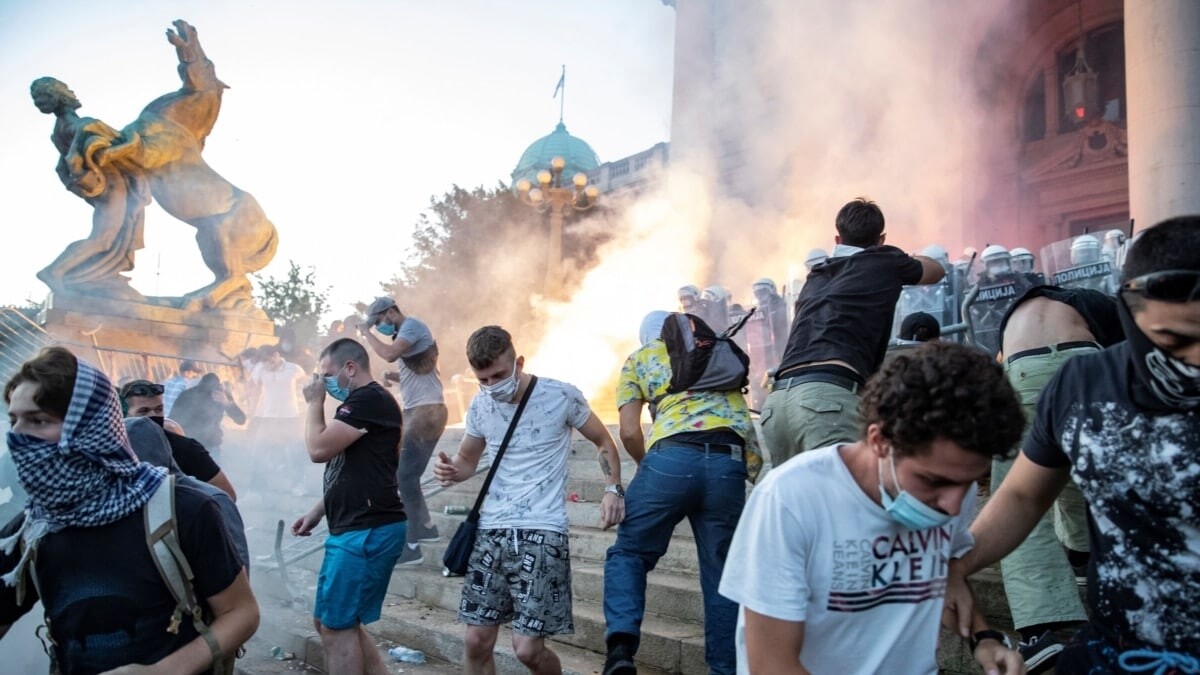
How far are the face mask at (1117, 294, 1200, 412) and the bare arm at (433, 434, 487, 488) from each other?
3152mm

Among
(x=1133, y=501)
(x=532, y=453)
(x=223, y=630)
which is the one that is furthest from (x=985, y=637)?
(x=532, y=453)

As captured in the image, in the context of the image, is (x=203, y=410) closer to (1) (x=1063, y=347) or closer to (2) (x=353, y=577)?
(2) (x=353, y=577)

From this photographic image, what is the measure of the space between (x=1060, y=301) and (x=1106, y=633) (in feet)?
6.16

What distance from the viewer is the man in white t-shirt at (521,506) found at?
13.4 ft

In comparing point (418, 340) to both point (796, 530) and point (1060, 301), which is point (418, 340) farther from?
point (796, 530)

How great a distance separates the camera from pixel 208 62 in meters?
17.1

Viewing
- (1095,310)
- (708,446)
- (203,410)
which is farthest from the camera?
(203,410)

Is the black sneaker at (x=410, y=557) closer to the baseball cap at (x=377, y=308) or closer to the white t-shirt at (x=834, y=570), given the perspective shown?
the baseball cap at (x=377, y=308)

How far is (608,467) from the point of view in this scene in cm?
441

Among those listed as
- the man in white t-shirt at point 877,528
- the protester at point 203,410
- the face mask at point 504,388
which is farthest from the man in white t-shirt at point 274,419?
the man in white t-shirt at point 877,528

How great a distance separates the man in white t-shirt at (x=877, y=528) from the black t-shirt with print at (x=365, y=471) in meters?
2.76

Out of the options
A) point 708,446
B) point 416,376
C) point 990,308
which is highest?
point 990,308

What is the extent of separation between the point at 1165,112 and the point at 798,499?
9.40 m

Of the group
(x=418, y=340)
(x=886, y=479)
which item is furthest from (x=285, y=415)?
(x=886, y=479)
